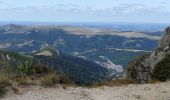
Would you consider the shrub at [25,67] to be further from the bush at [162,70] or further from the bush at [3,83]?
the bush at [162,70]

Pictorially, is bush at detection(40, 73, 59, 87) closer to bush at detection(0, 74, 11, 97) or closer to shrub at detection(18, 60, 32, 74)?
shrub at detection(18, 60, 32, 74)

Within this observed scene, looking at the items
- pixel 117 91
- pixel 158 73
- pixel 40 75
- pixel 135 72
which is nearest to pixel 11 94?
pixel 40 75

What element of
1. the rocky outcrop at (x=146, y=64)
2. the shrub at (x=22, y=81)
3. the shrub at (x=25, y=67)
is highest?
the shrub at (x=25, y=67)

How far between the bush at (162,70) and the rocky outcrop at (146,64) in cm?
70

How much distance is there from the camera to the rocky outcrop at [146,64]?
2569cm

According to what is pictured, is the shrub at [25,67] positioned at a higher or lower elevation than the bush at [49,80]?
higher

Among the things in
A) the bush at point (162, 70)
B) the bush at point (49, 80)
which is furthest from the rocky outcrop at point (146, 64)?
the bush at point (49, 80)

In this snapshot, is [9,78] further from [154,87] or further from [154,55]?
[154,55]

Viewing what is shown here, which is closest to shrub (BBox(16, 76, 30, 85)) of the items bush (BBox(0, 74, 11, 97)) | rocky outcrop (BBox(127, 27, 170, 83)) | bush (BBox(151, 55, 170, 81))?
bush (BBox(0, 74, 11, 97))

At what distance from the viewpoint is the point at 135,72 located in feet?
87.9

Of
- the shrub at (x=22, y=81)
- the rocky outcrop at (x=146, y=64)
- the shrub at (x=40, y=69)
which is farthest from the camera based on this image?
the rocky outcrop at (x=146, y=64)

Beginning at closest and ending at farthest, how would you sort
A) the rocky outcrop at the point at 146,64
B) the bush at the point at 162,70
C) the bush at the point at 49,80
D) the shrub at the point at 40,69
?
the bush at the point at 49,80
the shrub at the point at 40,69
the bush at the point at 162,70
the rocky outcrop at the point at 146,64

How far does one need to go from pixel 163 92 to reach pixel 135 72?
9.49 m

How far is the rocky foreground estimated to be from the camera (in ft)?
52.3
